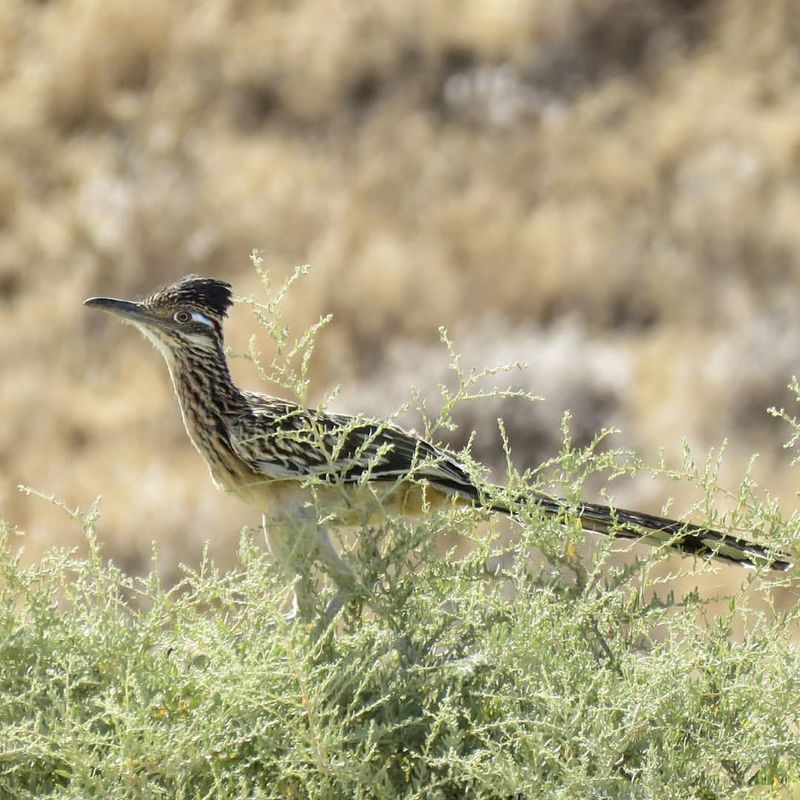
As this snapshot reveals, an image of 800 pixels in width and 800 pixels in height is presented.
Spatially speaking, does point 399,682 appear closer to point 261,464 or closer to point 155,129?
point 261,464

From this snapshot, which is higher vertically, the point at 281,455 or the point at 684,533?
the point at 281,455

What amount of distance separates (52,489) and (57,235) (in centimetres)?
Result: 384

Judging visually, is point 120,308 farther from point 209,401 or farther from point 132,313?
point 209,401

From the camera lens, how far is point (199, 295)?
5.11 m

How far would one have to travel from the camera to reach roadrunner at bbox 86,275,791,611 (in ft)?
11.7

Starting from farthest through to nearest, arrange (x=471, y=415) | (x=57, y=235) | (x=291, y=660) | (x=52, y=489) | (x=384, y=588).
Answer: (x=57, y=235), (x=52, y=489), (x=471, y=415), (x=384, y=588), (x=291, y=660)

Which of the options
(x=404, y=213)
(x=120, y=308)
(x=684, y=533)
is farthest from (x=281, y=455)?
(x=404, y=213)

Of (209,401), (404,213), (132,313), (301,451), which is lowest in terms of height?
(301,451)

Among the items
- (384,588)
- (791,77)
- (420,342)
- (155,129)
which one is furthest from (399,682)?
(155,129)

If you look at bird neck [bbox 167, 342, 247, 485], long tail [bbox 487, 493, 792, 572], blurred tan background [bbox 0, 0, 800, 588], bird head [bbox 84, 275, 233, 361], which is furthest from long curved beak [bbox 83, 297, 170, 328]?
blurred tan background [bbox 0, 0, 800, 588]

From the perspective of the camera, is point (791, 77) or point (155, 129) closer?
point (791, 77)

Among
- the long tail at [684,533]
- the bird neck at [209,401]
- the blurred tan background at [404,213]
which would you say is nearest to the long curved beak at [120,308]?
the bird neck at [209,401]

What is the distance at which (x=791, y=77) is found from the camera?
1478 centimetres

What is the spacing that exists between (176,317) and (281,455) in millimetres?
776
